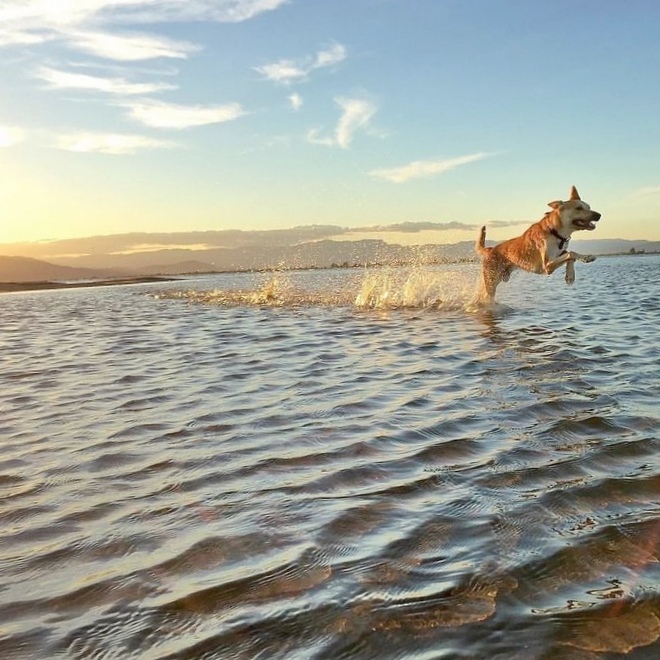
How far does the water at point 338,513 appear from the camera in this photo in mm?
2426

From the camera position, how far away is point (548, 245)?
46.3 ft

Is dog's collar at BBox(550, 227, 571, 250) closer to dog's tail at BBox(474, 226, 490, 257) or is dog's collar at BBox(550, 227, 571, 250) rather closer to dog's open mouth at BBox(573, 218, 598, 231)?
dog's open mouth at BBox(573, 218, 598, 231)

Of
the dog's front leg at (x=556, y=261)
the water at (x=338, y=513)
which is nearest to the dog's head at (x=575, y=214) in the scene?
the dog's front leg at (x=556, y=261)

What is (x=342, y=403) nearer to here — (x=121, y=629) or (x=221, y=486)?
(x=221, y=486)

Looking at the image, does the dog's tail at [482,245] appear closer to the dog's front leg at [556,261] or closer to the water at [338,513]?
the dog's front leg at [556,261]

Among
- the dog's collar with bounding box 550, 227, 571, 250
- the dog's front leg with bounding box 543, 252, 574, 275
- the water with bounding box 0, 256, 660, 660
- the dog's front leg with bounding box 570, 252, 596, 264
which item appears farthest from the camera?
the dog's collar with bounding box 550, 227, 571, 250

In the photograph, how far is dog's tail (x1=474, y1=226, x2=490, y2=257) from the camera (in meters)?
17.0

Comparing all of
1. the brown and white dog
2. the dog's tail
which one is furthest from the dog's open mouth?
the dog's tail

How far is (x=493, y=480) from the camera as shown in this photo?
12.9ft

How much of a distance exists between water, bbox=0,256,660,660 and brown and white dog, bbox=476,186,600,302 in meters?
5.96

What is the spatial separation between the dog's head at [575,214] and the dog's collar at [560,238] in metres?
0.19

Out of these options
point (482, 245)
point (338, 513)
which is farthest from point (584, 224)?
point (338, 513)

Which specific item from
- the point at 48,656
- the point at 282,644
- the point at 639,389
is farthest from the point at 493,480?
the point at 639,389

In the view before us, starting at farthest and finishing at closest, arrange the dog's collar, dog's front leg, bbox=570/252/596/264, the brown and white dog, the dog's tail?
the dog's tail < the dog's collar < the brown and white dog < dog's front leg, bbox=570/252/596/264
